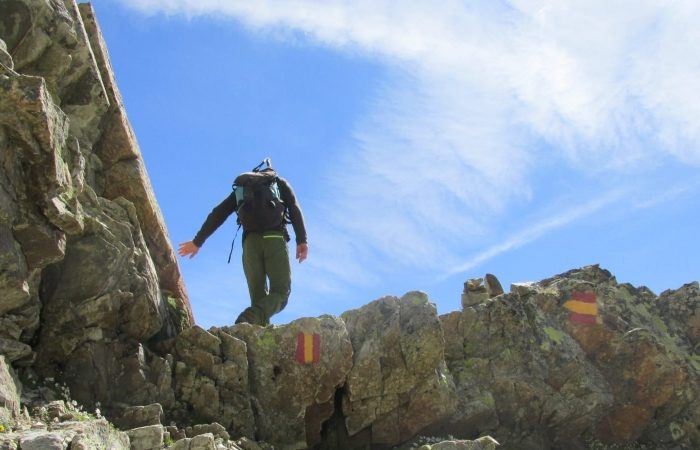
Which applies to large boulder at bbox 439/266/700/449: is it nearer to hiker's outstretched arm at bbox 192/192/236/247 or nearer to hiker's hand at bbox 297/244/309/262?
hiker's hand at bbox 297/244/309/262

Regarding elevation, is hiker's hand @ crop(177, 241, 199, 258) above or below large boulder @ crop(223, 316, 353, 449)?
above

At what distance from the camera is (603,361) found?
764 inches

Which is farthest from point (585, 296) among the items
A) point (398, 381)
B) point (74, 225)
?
point (74, 225)

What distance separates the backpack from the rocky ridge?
2157mm

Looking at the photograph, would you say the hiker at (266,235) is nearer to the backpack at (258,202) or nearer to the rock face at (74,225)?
the backpack at (258,202)

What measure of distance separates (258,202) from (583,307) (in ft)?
29.9

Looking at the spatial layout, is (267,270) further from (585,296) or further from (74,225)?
(585,296)

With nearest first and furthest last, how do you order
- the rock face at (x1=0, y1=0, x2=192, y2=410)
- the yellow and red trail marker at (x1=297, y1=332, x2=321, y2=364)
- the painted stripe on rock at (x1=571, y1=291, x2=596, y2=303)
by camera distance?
the rock face at (x1=0, y1=0, x2=192, y2=410) < the yellow and red trail marker at (x1=297, y1=332, x2=321, y2=364) < the painted stripe on rock at (x1=571, y1=291, x2=596, y2=303)

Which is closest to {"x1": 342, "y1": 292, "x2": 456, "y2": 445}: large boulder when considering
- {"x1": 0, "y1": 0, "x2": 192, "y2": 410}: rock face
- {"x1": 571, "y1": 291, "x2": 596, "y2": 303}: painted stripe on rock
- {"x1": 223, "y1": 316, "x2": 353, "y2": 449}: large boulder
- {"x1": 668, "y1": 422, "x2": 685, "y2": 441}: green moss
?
{"x1": 223, "y1": 316, "x2": 353, "y2": 449}: large boulder

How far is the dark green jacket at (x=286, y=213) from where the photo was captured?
19.1 metres

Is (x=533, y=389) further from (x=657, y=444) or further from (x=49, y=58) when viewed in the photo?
(x=49, y=58)

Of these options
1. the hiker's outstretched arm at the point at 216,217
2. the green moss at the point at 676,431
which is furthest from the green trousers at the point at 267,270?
the green moss at the point at 676,431

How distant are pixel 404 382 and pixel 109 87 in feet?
33.9

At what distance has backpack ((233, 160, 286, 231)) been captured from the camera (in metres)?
18.6
